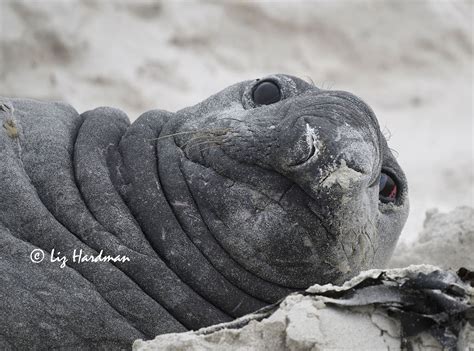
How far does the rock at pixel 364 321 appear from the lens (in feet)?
7.18

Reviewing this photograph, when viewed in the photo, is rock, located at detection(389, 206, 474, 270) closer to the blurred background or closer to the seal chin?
the seal chin

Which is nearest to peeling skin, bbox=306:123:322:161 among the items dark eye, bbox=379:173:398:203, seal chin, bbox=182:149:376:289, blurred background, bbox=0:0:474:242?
seal chin, bbox=182:149:376:289

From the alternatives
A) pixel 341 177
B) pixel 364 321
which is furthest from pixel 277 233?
pixel 364 321

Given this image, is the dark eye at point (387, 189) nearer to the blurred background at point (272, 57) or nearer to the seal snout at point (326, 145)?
the seal snout at point (326, 145)

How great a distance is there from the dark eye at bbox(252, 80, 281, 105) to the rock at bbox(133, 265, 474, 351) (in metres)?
0.88

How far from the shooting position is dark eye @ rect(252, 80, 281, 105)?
3021 mm

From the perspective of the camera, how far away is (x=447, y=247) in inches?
155

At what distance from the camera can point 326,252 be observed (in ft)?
8.72

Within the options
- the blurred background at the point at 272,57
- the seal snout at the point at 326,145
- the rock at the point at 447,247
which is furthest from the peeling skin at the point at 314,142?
the blurred background at the point at 272,57

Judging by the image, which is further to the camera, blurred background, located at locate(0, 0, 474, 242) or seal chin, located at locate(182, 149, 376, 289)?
blurred background, located at locate(0, 0, 474, 242)

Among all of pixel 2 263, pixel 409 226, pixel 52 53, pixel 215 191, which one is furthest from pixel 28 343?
pixel 52 53

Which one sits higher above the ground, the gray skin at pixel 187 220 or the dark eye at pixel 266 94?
the dark eye at pixel 266 94

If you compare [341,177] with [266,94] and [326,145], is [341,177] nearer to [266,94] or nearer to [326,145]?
[326,145]

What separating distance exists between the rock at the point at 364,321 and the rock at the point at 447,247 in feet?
5.19
